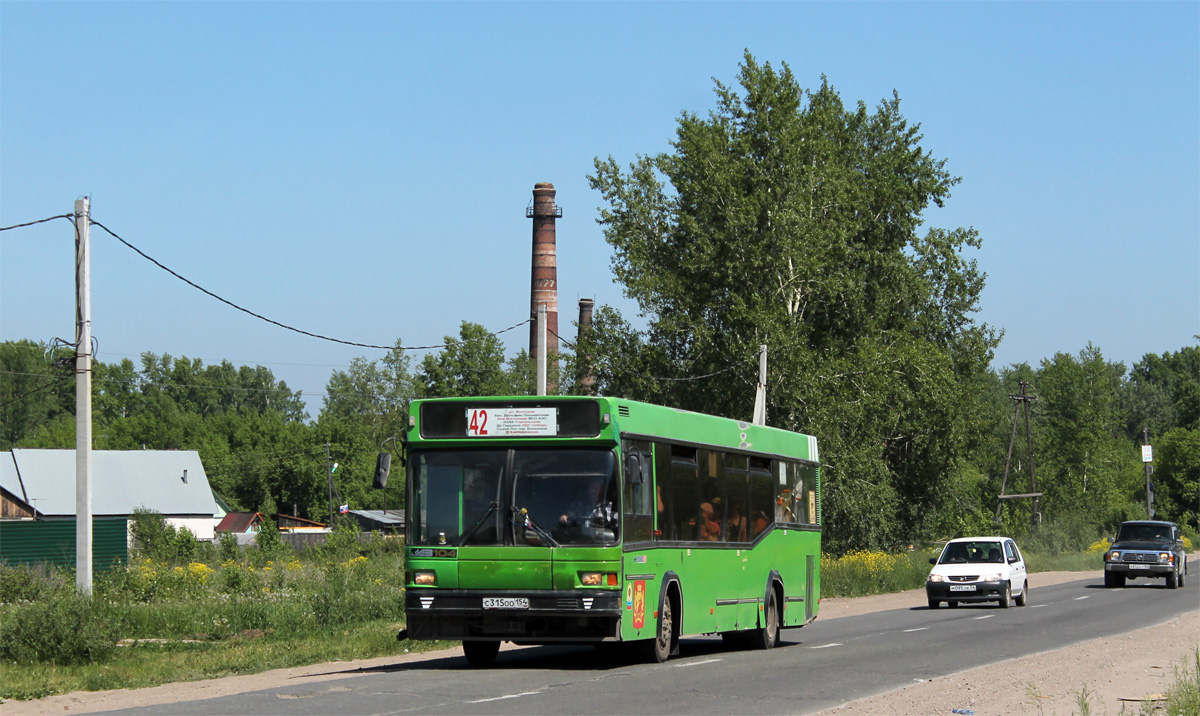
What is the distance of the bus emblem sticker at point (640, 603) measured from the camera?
48.5 feet

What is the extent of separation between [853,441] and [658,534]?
3093cm

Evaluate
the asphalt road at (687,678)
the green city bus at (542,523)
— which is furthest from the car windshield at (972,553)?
the green city bus at (542,523)

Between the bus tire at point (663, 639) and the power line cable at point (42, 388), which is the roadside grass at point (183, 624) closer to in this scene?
the bus tire at point (663, 639)

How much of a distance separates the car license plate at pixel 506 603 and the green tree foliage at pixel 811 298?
1199 inches

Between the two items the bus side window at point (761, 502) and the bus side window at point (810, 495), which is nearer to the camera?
the bus side window at point (761, 502)

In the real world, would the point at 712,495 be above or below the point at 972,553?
above

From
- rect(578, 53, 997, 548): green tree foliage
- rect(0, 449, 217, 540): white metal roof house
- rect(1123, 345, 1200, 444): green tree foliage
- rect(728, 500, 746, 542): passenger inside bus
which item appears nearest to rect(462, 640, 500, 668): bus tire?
rect(728, 500, 746, 542): passenger inside bus

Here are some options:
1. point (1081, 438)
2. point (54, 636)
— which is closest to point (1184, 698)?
point (54, 636)

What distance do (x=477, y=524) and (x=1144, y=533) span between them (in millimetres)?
33638

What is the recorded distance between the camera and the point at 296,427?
413ft

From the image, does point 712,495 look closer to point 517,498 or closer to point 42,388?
point 517,498

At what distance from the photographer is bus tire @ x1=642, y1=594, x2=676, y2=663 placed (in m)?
15.7

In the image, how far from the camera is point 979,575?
3134cm

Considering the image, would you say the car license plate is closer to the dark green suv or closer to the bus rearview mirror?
the bus rearview mirror
